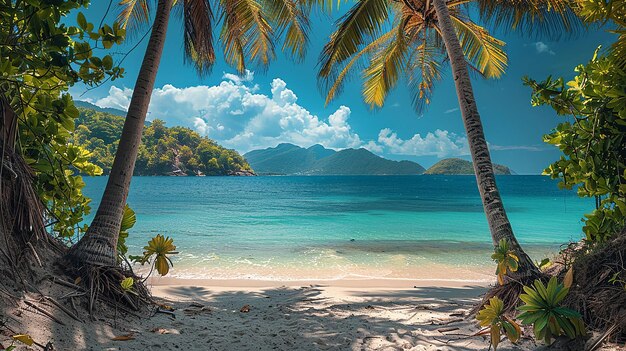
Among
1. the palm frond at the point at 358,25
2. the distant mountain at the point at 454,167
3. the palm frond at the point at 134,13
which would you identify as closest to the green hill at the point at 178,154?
the palm frond at the point at 134,13

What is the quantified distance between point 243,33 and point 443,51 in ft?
21.3

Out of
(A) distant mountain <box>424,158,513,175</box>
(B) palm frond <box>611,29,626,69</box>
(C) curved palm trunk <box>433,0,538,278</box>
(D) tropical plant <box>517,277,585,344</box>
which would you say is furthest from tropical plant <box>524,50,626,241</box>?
(A) distant mountain <box>424,158,513,175</box>

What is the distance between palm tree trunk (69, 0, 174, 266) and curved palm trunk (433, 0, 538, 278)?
11.1ft

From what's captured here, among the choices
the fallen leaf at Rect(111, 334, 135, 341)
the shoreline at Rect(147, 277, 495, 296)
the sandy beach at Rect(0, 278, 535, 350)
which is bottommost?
the shoreline at Rect(147, 277, 495, 296)

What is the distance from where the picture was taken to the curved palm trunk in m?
3.39

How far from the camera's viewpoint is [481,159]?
148 inches

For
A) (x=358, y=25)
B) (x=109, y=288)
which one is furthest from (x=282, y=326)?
(x=358, y=25)

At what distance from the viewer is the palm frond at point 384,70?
31.1 feet

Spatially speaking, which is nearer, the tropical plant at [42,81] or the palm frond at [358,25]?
the tropical plant at [42,81]

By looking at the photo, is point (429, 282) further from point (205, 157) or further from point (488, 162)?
point (205, 157)

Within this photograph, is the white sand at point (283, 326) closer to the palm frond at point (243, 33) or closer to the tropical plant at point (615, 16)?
the tropical plant at point (615, 16)

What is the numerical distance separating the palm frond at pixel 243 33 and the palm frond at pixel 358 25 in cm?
134

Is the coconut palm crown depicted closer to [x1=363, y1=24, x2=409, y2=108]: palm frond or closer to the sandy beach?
A: [x1=363, y1=24, x2=409, y2=108]: palm frond

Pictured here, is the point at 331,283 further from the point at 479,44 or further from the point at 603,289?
the point at 479,44
